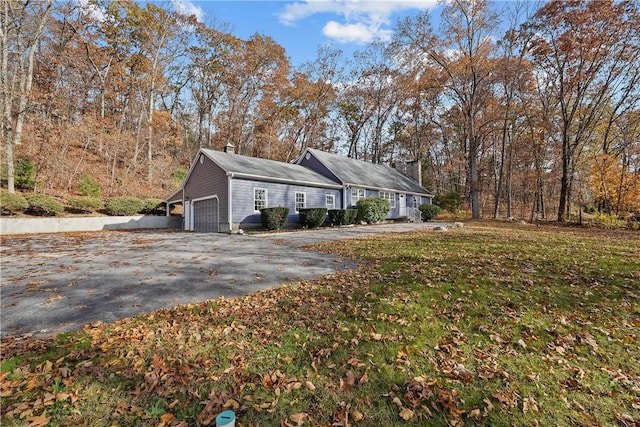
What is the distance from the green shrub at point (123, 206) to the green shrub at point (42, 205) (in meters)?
2.39

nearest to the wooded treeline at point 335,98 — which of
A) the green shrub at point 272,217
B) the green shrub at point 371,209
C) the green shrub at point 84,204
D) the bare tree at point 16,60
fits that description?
the bare tree at point 16,60

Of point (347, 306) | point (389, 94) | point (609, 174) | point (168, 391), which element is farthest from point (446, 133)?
point (168, 391)

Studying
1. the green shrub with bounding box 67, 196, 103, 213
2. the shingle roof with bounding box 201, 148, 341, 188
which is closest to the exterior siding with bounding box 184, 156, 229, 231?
the shingle roof with bounding box 201, 148, 341, 188

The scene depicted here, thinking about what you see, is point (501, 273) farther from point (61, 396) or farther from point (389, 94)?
point (389, 94)

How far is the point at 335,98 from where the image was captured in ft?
105

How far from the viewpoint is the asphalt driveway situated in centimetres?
404

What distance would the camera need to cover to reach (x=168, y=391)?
101 inches

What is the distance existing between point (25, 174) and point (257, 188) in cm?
1301

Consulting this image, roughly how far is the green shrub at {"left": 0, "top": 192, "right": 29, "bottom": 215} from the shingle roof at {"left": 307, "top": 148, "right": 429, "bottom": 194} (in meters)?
16.5

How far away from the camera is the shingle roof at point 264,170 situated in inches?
613

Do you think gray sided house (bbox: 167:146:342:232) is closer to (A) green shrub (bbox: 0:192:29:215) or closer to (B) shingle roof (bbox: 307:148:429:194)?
(B) shingle roof (bbox: 307:148:429:194)

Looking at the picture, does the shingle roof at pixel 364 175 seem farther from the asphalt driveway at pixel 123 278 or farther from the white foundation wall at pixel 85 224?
the asphalt driveway at pixel 123 278

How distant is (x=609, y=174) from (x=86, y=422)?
21543 millimetres

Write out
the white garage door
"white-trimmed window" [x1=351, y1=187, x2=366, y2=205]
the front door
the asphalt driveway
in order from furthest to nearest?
the front door → "white-trimmed window" [x1=351, y1=187, x2=366, y2=205] → the white garage door → the asphalt driveway
